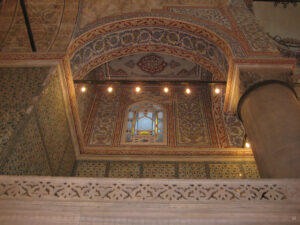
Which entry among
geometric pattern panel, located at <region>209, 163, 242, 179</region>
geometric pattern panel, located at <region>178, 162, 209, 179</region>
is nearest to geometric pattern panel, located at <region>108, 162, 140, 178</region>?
geometric pattern panel, located at <region>178, 162, 209, 179</region>

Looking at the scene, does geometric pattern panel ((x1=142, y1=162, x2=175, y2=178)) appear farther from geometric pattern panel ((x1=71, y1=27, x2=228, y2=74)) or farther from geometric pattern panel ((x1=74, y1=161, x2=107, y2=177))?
geometric pattern panel ((x1=71, y1=27, x2=228, y2=74))

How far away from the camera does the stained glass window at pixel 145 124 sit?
6.87 meters

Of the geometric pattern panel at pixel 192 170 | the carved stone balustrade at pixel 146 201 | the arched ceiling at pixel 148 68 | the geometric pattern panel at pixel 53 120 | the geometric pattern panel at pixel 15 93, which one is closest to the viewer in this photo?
the carved stone balustrade at pixel 146 201

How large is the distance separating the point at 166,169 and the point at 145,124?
1346 mm

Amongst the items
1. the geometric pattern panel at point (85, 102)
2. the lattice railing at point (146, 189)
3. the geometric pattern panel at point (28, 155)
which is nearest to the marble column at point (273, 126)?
the lattice railing at point (146, 189)

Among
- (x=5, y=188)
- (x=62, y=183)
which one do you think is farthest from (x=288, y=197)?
(x=5, y=188)

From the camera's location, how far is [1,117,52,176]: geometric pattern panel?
12.8ft

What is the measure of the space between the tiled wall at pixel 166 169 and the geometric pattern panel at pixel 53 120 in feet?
2.97

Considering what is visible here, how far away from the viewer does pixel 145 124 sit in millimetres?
7203

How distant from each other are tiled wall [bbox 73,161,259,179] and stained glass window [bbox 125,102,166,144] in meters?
0.65

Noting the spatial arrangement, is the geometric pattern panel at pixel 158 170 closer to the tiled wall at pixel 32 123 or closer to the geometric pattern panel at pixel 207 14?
the tiled wall at pixel 32 123

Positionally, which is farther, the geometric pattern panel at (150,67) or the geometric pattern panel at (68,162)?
the geometric pattern panel at (150,67)

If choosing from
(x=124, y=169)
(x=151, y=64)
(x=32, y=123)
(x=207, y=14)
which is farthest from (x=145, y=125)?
(x=32, y=123)

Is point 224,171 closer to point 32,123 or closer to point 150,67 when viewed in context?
point 150,67
